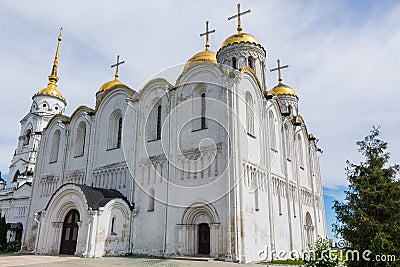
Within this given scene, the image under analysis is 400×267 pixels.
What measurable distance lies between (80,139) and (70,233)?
756 cm

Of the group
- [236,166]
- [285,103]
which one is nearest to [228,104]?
[236,166]

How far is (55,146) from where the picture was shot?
25062 millimetres

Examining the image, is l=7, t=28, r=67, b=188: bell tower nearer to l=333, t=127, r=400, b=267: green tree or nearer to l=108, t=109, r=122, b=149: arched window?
l=108, t=109, r=122, b=149: arched window

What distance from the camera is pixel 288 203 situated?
20.2 m

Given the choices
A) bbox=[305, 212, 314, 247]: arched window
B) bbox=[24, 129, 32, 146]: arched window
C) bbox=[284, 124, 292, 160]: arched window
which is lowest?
bbox=[305, 212, 314, 247]: arched window

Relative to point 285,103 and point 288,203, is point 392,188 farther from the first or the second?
point 285,103

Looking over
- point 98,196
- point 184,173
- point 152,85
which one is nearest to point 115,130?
point 152,85

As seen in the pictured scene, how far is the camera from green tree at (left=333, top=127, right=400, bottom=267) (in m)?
8.88

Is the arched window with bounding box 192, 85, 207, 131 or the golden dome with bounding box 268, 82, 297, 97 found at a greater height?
the golden dome with bounding box 268, 82, 297, 97

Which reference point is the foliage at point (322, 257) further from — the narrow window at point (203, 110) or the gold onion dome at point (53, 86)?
the gold onion dome at point (53, 86)

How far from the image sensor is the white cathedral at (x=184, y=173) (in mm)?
15711

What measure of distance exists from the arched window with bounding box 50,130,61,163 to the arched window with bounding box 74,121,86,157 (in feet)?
8.17

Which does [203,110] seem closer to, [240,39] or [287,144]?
[240,39]

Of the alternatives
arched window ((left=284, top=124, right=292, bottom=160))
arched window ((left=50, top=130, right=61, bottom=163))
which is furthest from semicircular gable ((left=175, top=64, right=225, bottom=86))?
arched window ((left=50, top=130, right=61, bottom=163))
